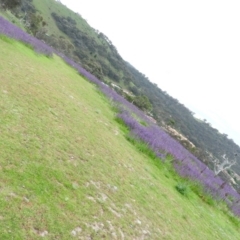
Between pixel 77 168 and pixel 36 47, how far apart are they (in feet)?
48.4

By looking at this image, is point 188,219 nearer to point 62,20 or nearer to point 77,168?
point 77,168

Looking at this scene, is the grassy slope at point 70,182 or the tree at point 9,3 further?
the tree at point 9,3

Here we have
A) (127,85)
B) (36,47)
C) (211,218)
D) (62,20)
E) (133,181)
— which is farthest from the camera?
(62,20)

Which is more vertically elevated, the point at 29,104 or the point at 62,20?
the point at 62,20

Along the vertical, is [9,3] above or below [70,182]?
above

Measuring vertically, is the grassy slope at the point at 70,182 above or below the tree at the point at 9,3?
below

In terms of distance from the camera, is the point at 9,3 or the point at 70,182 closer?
the point at 70,182

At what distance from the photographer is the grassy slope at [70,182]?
14.0ft

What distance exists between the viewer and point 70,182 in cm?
549

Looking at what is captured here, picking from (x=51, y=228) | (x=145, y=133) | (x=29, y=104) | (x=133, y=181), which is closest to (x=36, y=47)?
(x=145, y=133)

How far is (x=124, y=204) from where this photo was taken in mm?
6047

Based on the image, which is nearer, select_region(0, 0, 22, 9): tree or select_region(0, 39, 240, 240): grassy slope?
select_region(0, 39, 240, 240): grassy slope

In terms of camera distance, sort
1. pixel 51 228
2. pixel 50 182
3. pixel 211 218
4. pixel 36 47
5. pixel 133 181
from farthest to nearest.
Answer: pixel 36 47 < pixel 211 218 < pixel 133 181 < pixel 50 182 < pixel 51 228

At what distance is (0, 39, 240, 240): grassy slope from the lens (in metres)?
4.27
